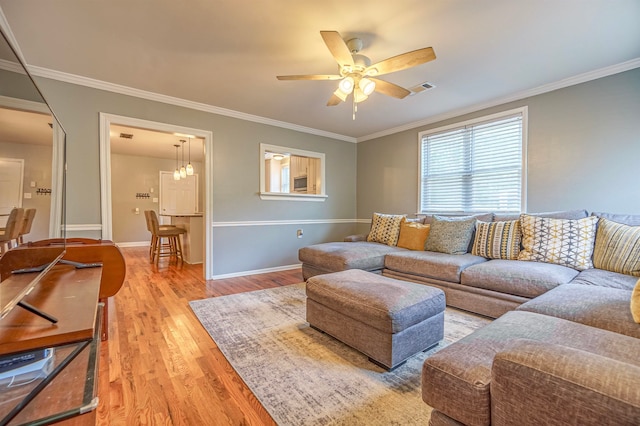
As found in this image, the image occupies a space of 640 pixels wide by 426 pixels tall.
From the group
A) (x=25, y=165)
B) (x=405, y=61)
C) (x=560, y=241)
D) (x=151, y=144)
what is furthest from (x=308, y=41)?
(x=151, y=144)

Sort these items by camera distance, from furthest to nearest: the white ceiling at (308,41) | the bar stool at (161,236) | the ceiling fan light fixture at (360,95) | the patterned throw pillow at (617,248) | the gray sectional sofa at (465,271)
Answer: the bar stool at (161,236), the ceiling fan light fixture at (360,95), the gray sectional sofa at (465,271), the patterned throw pillow at (617,248), the white ceiling at (308,41)

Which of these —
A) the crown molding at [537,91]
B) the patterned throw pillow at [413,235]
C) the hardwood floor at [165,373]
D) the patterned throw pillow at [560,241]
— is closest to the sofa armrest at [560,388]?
the hardwood floor at [165,373]

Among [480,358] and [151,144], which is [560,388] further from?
[151,144]

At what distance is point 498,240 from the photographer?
119 inches

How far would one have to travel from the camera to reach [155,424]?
131 cm

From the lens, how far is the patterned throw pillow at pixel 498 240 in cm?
294

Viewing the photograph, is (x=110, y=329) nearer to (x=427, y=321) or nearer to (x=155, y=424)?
(x=155, y=424)

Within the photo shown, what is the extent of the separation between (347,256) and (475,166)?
2274 millimetres

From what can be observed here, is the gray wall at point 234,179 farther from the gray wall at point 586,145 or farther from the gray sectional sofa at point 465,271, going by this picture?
the gray wall at point 586,145

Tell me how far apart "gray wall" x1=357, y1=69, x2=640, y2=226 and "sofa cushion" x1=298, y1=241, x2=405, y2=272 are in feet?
6.21

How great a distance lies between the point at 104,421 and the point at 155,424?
252 millimetres

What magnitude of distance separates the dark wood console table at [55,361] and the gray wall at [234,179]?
2.38m

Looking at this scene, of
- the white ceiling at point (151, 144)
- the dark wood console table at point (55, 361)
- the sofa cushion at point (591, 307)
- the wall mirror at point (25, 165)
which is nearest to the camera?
the dark wood console table at point (55, 361)

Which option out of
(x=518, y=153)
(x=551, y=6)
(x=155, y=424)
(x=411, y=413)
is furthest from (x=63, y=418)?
(x=518, y=153)
